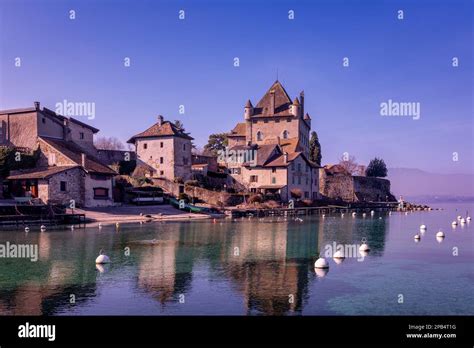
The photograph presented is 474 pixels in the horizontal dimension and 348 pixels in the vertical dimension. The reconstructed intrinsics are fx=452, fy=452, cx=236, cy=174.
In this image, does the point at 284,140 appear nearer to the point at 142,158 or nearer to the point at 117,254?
the point at 142,158

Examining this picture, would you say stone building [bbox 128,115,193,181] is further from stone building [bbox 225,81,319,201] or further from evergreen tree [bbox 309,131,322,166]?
evergreen tree [bbox 309,131,322,166]

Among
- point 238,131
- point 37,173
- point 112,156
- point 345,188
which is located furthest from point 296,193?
point 37,173

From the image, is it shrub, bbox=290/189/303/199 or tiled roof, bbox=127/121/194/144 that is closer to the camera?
tiled roof, bbox=127/121/194/144

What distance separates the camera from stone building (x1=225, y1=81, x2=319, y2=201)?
86625 mm

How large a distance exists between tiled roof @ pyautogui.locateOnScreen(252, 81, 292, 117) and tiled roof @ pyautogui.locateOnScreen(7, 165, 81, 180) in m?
56.0

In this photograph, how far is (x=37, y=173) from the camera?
2376 inches

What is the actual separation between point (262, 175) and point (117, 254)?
186 feet

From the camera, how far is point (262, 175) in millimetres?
87500

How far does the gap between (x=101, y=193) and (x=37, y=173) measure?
945 cm

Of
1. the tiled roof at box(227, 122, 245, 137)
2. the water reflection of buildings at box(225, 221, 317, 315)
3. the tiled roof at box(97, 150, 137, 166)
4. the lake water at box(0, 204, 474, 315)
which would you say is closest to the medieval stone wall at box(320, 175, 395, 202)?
the tiled roof at box(227, 122, 245, 137)

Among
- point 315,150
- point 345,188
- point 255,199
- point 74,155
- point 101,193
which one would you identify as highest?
point 315,150

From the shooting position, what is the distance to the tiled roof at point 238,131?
375 feet

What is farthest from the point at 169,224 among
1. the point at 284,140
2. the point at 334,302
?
the point at 284,140

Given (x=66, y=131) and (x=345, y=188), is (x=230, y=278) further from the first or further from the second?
(x=345, y=188)
